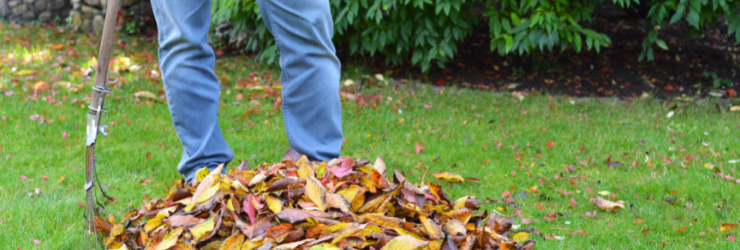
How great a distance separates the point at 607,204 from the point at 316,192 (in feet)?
4.29

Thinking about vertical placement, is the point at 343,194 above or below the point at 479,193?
above

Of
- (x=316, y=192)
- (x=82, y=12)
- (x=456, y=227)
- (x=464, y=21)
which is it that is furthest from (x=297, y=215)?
(x=82, y=12)

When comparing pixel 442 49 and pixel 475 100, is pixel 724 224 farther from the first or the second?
pixel 442 49

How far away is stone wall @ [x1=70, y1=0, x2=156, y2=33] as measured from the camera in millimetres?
A: 6758

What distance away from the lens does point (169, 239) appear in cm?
172

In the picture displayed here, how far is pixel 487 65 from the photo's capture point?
5645mm

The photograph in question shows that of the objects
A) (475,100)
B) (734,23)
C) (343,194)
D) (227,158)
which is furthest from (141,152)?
(734,23)

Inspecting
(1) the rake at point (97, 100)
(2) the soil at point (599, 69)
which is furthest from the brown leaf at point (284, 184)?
(2) the soil at point (599, 69)

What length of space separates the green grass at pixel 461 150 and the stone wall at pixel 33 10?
2.61 m

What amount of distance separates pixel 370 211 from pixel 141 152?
167 centimetres

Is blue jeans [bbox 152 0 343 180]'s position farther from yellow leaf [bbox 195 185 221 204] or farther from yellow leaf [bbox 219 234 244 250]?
yellow leaf [bbox 219 234 244 250]

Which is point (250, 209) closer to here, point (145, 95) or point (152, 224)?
point (152, 224)

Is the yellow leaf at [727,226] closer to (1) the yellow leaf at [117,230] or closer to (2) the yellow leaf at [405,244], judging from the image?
(2) the yellow leaf at [405,244]

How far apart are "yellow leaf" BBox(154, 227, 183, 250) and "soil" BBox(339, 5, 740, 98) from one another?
11.6ft
